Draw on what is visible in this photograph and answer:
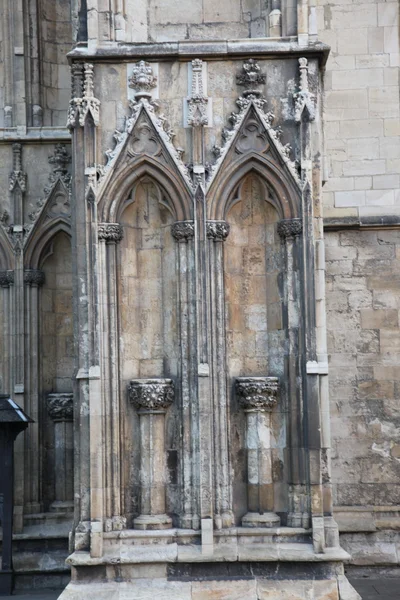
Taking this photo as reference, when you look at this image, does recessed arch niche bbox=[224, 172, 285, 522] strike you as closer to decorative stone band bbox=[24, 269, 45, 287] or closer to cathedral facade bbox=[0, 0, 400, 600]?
cathedral facade bbox=[0, 0, 400, 600]

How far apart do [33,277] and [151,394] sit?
147 inches

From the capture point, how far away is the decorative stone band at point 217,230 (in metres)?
11.8

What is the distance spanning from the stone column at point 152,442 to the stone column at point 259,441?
0.89m

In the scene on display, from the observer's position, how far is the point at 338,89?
50.1 ft

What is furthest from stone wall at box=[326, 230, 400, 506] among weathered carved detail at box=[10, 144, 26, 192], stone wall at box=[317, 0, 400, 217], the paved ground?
weathered carved detail at box=[10, 144, 26, 192]

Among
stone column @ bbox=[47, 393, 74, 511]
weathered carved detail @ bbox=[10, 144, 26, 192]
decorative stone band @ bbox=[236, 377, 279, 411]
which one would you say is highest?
weathered carved detail @ bbox=[10, 144, 26, 192]

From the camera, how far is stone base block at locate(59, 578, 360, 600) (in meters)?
11.2

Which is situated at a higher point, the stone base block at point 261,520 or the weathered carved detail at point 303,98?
the weathered carved detail at point 303,98

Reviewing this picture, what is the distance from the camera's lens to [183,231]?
11.8 metres

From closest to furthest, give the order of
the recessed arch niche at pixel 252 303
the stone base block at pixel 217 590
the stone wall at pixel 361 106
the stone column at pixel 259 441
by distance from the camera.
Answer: the stone base block at pixel 217 590
the stone column at pixel 259 441
the recessed arch niche at pixel 252 303
the stone wall at pixel 361 106

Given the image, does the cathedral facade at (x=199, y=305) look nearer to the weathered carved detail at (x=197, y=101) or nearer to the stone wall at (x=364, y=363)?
the weathered carved detail at (x=197, y=101)

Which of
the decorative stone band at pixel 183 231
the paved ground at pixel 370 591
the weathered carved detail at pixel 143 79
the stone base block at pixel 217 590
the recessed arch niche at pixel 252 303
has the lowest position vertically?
the paved ground at pixel 370 591

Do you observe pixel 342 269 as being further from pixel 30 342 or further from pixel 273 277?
pixel 30 342

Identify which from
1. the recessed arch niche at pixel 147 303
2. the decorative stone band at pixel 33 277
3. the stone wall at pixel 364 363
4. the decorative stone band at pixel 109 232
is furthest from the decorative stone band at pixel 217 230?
the decorative stone band at pixel 33 277
